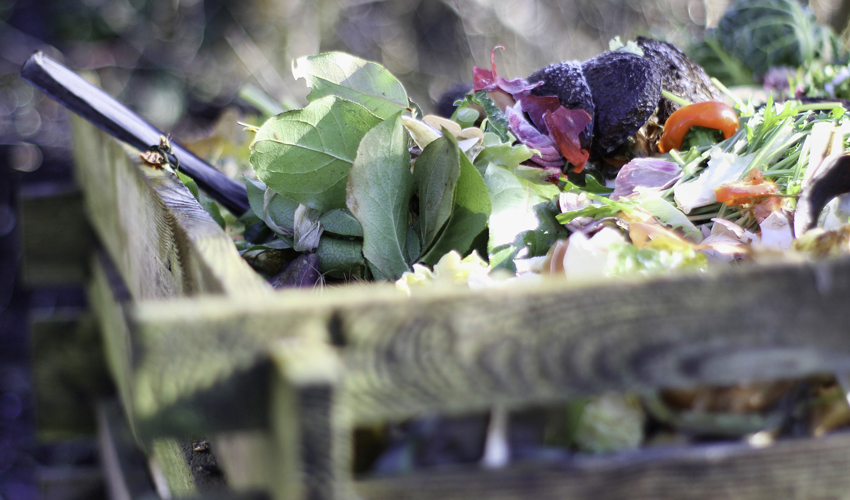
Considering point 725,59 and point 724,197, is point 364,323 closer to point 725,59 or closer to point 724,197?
point 724,197

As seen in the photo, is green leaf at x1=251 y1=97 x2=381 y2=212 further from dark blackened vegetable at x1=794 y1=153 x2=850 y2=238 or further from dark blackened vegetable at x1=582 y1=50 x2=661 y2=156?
dark blackened vegetable at x1=794 y1=153 x2=850 y2=238

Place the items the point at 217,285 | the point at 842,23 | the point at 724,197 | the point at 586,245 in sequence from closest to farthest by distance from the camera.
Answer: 1. the point at 217,285
2. the point at 586,245
3. the point at 724,197
4. the point at 842,23

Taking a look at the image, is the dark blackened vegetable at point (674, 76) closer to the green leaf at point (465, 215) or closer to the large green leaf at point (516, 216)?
the large green leaf at point (516, 216)

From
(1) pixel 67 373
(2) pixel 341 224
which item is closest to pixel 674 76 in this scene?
(2) pixel 341 224

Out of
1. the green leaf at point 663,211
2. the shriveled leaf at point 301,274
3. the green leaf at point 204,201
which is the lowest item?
the shriveled leaf at point 301,274

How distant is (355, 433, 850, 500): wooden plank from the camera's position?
17.6 inches

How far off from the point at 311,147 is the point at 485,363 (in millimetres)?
482

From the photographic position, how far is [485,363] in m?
0.44

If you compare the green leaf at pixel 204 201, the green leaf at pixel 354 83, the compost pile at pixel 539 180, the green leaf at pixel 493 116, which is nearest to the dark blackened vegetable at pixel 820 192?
the compost pile at pixel 539 180

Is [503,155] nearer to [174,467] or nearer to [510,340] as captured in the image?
[510,340]

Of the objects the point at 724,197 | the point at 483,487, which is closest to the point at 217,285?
Result: the point at 483,487

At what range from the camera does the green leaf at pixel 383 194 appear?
0.77 metres

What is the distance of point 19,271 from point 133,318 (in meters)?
2.70

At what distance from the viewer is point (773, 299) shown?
449 millimetres
